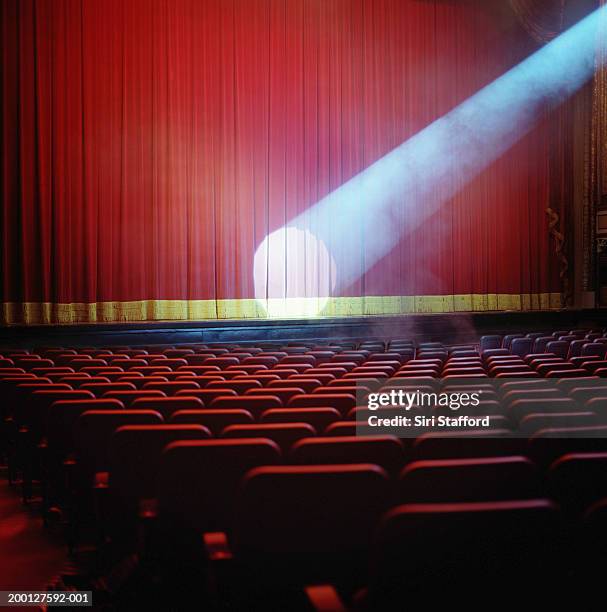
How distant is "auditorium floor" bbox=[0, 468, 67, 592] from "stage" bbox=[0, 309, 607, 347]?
5546 millimetres

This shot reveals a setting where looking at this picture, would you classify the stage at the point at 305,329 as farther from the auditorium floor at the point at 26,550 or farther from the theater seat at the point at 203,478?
the theater seat at the point at 203,478

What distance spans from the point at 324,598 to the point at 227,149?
9.97 m

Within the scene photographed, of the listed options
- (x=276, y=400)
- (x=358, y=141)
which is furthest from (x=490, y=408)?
(x=358, y=141)

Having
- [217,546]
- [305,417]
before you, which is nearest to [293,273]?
[305,417]

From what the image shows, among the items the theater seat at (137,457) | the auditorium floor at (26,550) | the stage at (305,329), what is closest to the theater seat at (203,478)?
the theater seat at (137,457)

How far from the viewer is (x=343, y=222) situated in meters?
11.8

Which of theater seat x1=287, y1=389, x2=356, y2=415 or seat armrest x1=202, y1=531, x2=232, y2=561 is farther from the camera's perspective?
theater seat x1=287, y1=389, x2=356, y2=415

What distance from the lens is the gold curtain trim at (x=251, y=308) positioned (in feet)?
31.4

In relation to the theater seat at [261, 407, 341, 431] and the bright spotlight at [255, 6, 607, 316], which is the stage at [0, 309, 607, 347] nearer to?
the bright spotlight at [255, 6, 607, 316]

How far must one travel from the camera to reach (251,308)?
1097cm

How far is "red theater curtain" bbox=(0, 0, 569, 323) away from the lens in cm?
974

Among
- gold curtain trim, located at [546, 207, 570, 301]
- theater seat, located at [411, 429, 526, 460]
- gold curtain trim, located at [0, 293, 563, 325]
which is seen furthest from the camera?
gold curtain trim, located at [546, 207, 570, 301]

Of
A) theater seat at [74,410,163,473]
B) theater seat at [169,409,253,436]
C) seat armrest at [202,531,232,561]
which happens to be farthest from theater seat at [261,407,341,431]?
seat armrest at [202,531,232,561]

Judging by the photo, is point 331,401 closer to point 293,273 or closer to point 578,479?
point 578,479
